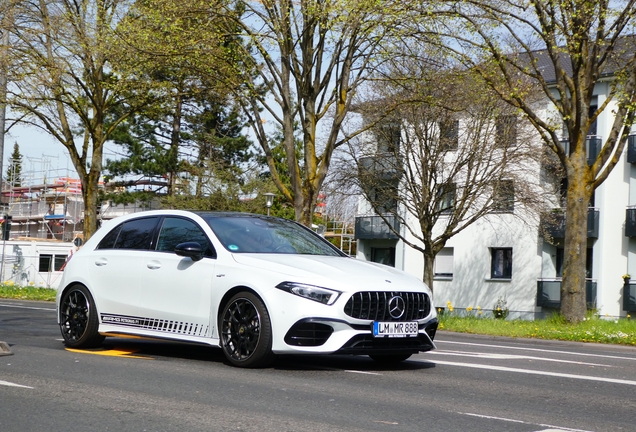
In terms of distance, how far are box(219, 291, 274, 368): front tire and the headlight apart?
0.34 m

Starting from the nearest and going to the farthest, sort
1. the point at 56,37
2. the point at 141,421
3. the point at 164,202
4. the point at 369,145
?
the point at 141,421 → the point at 56,37 → the point at 369,145 → the point at 164,202

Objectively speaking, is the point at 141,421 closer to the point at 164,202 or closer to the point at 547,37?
the point at 547,37

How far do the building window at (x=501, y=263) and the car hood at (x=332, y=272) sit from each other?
38.2 metres

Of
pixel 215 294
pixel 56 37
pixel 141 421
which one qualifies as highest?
pixel 56 37

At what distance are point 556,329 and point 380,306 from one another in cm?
1174

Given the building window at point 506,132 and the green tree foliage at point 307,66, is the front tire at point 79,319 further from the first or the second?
the building window at point 506,132

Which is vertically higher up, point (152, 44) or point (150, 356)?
point (152, 44)

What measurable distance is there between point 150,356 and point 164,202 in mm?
50254

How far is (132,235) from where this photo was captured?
10617 millimetres

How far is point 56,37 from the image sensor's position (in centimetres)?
3028

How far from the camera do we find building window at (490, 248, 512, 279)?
4666 cm

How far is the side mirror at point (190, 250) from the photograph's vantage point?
938 cm

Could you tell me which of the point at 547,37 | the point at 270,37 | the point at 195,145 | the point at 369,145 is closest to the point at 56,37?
the point at 270,37

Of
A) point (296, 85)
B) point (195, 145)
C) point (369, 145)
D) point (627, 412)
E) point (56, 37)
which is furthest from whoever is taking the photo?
point (195, 145)
